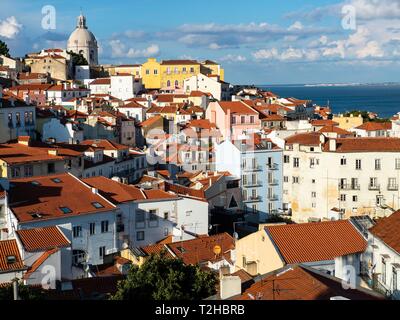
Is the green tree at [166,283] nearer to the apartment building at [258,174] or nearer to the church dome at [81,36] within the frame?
the apartment building at [258,174]

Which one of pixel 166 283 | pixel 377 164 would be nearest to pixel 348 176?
pixel 377 164

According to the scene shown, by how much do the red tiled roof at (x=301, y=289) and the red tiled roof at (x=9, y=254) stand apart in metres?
7.08

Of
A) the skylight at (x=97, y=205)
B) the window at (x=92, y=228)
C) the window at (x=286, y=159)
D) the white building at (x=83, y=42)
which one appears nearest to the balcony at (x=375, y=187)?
the window at (x=286, y=159)

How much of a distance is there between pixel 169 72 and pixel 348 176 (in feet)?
151

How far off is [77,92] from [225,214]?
32.1m

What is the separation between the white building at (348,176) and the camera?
2755cm

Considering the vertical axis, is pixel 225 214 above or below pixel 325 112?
below

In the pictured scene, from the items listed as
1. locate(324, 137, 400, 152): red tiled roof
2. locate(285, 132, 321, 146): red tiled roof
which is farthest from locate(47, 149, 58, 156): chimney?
locate(324, 137, 400, 152): red tiled roof

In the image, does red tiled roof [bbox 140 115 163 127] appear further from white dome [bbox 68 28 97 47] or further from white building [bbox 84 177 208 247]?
white dome [bbox 68 28 97 47]

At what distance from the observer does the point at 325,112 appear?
5969cm

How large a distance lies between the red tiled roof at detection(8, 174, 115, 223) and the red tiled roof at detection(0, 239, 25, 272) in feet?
4.95

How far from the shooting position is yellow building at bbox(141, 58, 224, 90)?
2788 inches
